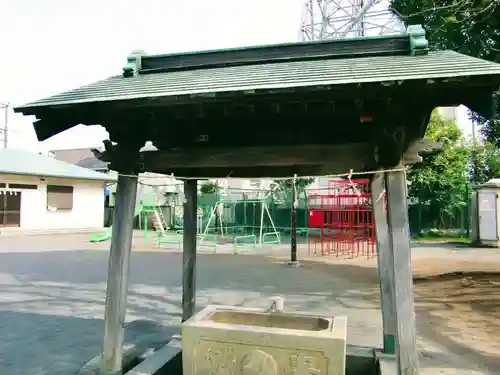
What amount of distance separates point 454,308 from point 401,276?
488 centimetres

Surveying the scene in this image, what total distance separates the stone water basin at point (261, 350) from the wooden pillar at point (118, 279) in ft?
2.41

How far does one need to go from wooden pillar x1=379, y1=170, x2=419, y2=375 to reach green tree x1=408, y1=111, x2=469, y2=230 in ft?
59.6

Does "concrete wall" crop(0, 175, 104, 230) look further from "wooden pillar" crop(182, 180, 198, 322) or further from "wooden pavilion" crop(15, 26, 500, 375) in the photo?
"wooden pavilion" crop(15, 26, 500, 375)

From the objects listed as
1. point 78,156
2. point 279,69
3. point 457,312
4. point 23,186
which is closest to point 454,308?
point 457,312

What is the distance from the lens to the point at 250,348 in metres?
3.58

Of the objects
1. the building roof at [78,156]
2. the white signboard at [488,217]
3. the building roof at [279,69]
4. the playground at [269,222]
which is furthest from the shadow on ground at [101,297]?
the building roof at [78,156]

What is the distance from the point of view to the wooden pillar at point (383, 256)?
4.52 m

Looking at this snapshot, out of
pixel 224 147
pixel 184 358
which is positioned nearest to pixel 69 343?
pixel 184 358

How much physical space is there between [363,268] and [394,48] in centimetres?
900

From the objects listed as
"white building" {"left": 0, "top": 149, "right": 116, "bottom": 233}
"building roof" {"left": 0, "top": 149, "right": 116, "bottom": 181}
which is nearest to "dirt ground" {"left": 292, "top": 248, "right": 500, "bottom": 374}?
"building roof" {"left": 0, "top": 149, "right": 116, "bottom": 181}

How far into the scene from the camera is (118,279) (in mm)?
4145

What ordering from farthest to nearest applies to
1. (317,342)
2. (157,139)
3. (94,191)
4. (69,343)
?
1. (94,191)
2. (69,343)
3. (157,139)
4. (317,342)

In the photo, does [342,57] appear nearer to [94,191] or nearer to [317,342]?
[317,342]

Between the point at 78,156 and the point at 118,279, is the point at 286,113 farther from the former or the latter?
the point at 78,156
